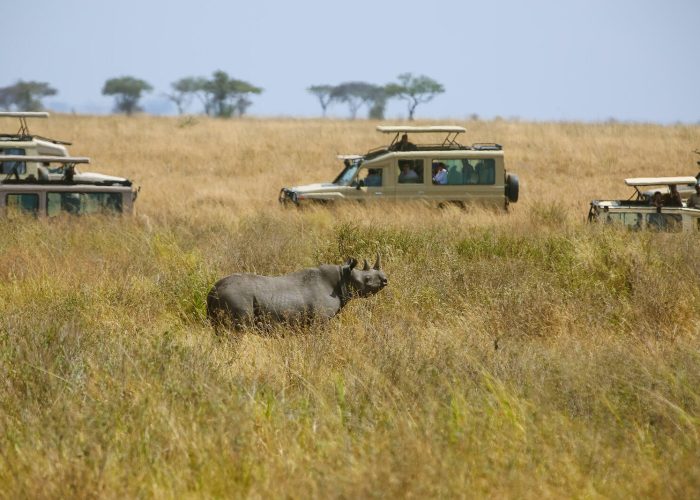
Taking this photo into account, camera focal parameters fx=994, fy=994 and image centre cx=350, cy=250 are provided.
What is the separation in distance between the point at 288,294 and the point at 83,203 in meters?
7.89

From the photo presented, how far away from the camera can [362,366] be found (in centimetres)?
747

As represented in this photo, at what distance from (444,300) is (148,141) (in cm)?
2850

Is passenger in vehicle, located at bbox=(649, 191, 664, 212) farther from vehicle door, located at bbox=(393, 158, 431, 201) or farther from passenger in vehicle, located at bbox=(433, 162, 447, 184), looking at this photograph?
vehicle door, located at bbox=(393, 158, 431, 201)

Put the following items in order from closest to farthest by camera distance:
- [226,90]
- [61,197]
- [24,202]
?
[24,202], [61,197], [226,90]

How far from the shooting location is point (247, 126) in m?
43.2

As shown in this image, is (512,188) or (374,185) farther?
(512,188)

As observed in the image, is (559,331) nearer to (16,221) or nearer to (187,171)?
(16,221)

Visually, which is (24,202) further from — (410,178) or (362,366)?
(362,366)

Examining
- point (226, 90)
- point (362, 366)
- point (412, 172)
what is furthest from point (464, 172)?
point (226, 90)

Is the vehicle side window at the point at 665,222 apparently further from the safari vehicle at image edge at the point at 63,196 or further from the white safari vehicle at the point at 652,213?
the safari vehicle at image edge at the point at 63,196

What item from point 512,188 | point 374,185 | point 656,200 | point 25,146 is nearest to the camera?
point 656,200

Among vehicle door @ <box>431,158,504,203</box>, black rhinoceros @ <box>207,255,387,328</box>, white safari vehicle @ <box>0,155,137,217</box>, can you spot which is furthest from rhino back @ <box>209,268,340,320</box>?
vehicle door @ <box>431,158,504,203</box>

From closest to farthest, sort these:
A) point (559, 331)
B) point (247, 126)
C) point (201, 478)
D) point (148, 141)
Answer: point (201, 478) → point (559, 331) → point (148, 141) → point (247, 126)

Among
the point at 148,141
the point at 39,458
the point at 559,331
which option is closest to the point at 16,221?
the point at 559,331
